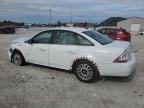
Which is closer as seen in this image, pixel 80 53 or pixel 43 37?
pixel 80 53

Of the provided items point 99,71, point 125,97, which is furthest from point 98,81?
point 125,97

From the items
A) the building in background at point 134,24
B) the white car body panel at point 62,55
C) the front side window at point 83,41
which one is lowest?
the white car body panel at point 62,55

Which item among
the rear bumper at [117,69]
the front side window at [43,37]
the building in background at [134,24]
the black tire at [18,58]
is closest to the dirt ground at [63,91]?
the rear bumper at [117,69]

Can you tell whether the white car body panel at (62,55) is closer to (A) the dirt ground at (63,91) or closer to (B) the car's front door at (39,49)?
(B) the car's front door at (39,49)

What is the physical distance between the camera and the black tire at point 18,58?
8.25 meters

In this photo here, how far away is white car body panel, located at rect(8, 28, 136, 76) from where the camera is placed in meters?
6.04

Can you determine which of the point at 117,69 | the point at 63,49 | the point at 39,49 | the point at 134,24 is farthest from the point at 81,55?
the point at 134,24

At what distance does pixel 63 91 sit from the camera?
570 cm

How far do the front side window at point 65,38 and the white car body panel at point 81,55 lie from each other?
141 mm

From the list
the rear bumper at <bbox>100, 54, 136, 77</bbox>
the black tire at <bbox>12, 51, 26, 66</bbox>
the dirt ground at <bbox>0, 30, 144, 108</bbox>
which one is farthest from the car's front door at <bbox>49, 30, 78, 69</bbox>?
the black tire at <bbox>12, 51, 26, 66</bbox>

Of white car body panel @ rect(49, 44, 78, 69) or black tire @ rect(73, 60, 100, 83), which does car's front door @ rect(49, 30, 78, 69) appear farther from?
black tire @ rect(73, 60, 100, 83)

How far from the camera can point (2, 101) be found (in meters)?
4.99

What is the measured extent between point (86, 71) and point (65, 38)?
1.34 metres

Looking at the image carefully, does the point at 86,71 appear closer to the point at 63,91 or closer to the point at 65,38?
the point at 63,91
